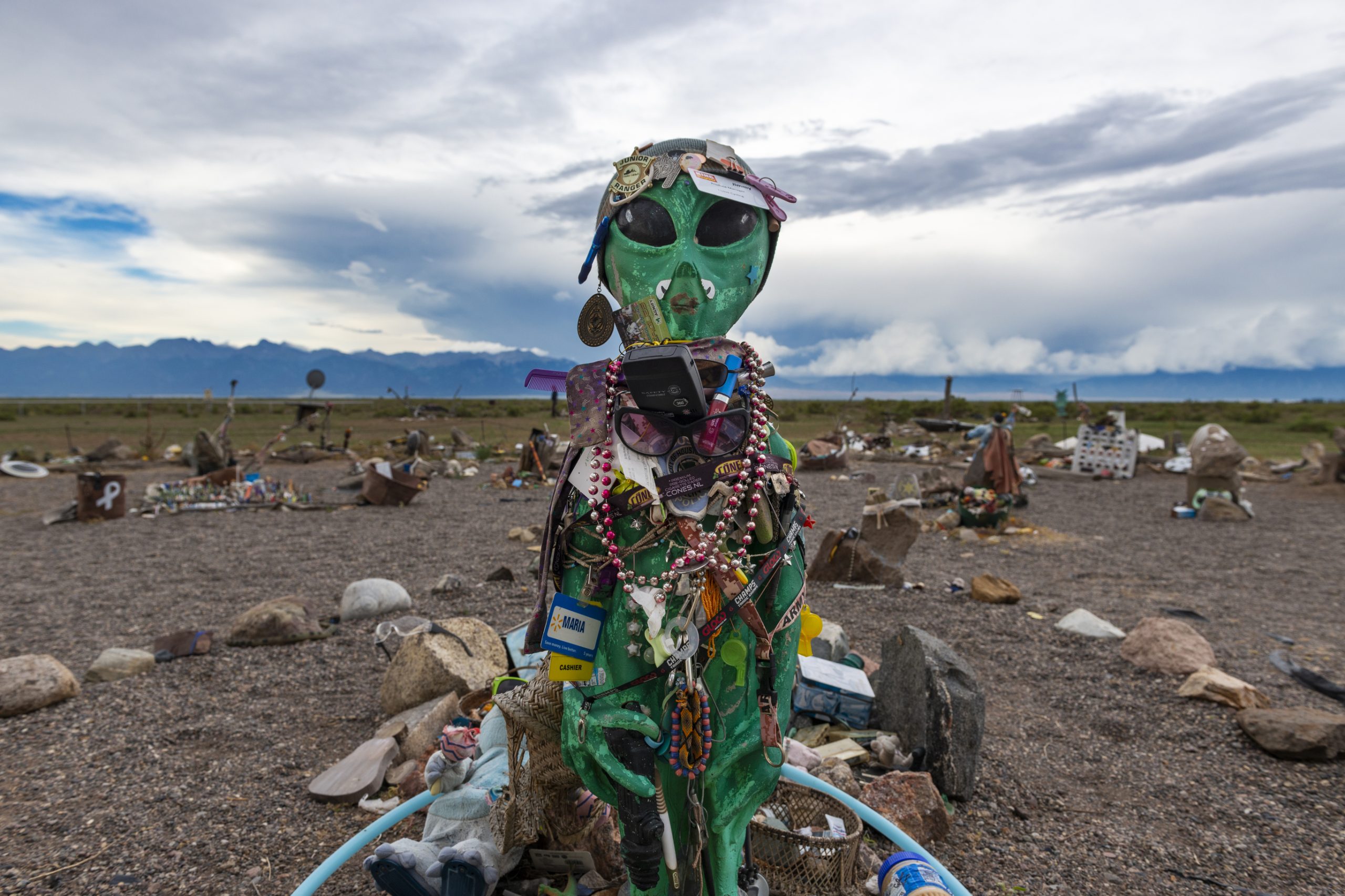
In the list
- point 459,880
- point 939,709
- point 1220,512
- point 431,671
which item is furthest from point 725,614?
point 1220,512

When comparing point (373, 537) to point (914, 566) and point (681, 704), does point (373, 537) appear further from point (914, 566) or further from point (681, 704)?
point (681, 704)

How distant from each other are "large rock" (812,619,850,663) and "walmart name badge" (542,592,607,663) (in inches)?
131

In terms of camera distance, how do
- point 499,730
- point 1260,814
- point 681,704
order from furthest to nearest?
point 1260,814 → point 499,730 → point 681,704

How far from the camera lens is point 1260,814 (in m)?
4.02

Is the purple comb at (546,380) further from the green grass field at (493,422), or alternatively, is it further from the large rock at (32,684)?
the green grass field at (493,422)

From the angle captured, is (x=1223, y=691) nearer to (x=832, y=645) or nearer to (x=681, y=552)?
(x=832, y=645)

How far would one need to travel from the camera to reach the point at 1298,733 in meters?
4.56

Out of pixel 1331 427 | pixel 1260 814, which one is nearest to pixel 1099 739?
pixel 1260 814

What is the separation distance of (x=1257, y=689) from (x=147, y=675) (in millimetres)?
8846

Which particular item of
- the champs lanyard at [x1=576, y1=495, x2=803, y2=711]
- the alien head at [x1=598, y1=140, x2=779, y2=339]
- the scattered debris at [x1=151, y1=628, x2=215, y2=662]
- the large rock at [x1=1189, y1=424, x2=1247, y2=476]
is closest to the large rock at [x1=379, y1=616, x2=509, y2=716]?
the scattered debris at [x1=151, y1=628, x2=215, y2=662]

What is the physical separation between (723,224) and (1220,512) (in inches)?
579

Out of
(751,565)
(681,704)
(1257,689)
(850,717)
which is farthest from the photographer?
(1257,689)

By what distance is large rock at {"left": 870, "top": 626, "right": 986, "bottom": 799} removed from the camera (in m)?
4.14

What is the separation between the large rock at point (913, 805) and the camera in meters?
3.72
